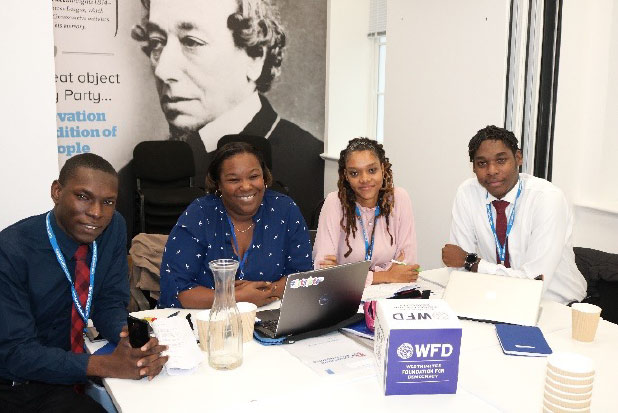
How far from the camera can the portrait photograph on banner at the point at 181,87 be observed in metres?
5.31

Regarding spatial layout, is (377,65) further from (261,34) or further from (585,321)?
(585,321)

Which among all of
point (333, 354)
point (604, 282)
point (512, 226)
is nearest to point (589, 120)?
point (604, 282)

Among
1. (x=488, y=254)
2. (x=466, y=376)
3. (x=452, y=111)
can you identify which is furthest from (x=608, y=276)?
(x=452, y=111)

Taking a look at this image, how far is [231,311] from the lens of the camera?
1.75 metres

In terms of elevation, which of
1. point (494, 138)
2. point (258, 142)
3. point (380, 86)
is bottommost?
point (258, 142)

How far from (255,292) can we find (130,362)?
0.65 meters

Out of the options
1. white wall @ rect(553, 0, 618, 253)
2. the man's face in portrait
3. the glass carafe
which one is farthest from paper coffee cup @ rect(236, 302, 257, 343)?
the man's face in portrait

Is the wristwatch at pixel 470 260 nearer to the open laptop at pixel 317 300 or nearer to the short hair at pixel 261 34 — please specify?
the open laptop at pixel 317 300

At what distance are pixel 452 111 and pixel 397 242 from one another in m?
1.87

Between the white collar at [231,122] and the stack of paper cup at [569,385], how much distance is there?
492cm

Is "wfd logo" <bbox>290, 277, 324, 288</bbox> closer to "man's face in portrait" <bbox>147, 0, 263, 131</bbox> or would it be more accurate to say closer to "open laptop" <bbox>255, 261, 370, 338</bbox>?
"open laptop" <bbox>255, 261, 370, 338</bbox>

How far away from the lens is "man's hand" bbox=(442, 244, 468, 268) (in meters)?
2.70

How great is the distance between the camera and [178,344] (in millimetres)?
1792

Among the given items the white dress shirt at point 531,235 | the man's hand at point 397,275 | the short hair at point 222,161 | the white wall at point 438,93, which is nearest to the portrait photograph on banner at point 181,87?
the white wall at point 438,93
